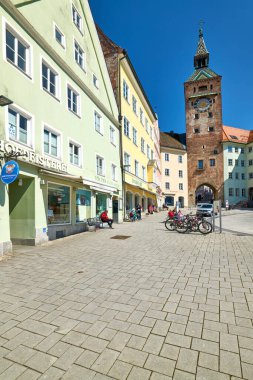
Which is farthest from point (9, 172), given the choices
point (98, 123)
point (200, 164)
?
Result: point (200, 164)

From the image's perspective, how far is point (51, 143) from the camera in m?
11.3

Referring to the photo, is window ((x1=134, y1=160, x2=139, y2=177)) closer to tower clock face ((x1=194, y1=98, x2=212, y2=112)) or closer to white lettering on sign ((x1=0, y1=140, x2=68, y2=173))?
white lettering on sign ((x1=0, y1=140, x2=68, y2=173))

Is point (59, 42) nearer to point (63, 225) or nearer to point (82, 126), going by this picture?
point (82, 126)

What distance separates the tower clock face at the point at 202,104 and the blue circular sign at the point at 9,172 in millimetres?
53806

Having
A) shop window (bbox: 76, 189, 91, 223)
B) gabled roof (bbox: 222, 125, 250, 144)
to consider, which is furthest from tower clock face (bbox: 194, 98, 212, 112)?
shop window (bbox: 76, 189, 91, 223)

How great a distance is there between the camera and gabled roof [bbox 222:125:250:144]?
2060 inches

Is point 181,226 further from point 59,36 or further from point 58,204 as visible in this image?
point 59,36

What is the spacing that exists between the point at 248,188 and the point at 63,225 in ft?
168

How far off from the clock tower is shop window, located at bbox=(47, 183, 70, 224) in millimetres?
43442

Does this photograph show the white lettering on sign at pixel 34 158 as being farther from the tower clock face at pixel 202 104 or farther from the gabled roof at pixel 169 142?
the tower clock face at pixel 202 104

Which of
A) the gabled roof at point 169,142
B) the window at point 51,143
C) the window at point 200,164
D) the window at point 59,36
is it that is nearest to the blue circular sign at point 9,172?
the window at point 51,143

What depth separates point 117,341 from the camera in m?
3.05

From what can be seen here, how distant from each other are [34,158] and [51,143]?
6.63 feet

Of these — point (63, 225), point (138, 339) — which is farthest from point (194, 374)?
point (63, 225)
